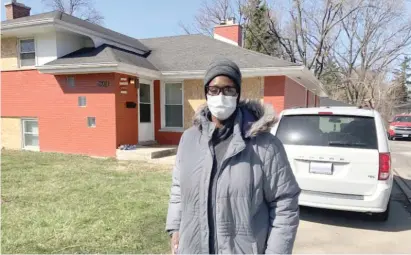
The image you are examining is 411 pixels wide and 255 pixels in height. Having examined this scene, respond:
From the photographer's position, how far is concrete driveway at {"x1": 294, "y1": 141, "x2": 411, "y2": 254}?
3.81 meters

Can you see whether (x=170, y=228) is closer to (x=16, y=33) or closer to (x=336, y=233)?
(x=336, y=233)

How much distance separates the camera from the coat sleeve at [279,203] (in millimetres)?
1787

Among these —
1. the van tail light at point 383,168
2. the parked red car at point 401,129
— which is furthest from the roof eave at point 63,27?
the parked red car at point 401,129

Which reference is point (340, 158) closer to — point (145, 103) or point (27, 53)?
point (145, 103)

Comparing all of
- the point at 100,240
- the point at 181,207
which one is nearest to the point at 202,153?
the point at 181,207

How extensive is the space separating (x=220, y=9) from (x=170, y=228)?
1452 inches

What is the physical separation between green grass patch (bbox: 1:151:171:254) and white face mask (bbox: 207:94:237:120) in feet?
7.20

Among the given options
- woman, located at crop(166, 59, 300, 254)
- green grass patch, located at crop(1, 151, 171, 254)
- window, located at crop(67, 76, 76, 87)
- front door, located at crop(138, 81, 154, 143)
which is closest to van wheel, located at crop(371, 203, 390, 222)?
green grass patch, located at crop(1, 151, 171, 254)

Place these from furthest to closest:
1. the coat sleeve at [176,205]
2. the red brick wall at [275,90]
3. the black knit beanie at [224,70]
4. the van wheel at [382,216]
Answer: the red brick wall at [275,90], the van wheel at [382,216], the coat sleeve at [176,205], the black knit beanie at [224,70]

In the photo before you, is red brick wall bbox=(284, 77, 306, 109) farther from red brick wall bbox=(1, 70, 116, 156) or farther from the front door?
red brick wall bbox=(1, 70, 116, 156)

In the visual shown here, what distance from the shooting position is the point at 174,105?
1218cm

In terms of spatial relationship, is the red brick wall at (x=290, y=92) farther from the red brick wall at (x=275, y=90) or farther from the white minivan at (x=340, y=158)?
the white minivan at (x=340, y=158)

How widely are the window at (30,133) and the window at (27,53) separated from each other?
217 centimetres

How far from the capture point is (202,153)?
6.34 feet
